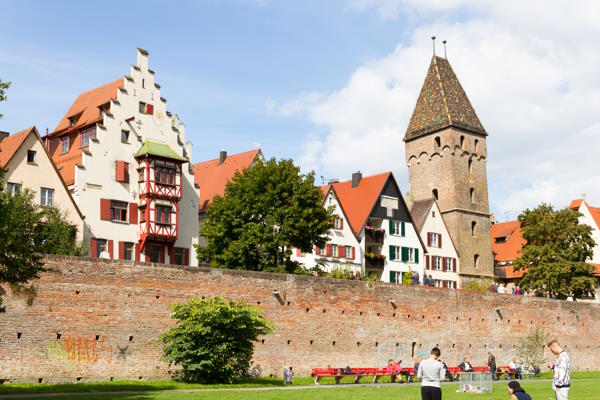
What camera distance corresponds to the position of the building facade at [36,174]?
43.5 m

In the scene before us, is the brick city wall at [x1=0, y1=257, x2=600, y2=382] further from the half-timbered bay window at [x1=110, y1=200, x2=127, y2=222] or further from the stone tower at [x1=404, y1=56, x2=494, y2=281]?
the stone tower at [x1=404, y1=56, x2=494, y2=281]

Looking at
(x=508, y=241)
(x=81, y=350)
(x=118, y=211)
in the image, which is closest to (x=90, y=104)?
(x=118, y=211)

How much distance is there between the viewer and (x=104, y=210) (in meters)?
47.3

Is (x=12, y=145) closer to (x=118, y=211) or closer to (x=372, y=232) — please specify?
(x=118, y=211)

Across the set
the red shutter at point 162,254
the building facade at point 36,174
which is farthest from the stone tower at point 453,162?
the building facade at point 36,174

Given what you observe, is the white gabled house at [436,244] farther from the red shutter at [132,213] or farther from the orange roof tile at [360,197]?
the red shutter at [132,213]

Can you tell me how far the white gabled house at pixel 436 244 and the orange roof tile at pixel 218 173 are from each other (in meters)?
17.8

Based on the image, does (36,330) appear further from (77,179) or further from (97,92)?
(97,92)

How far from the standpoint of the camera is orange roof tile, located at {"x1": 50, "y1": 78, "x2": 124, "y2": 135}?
5150 cm

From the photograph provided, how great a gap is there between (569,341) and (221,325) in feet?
103

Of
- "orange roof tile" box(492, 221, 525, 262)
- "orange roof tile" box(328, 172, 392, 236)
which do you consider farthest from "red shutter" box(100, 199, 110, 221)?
"orange roof tile" box(492, 221, 525, 262)

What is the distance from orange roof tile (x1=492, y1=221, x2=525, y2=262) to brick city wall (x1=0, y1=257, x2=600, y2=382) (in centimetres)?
2862

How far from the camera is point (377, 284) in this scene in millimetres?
42969

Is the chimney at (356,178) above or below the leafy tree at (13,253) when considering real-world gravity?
above
